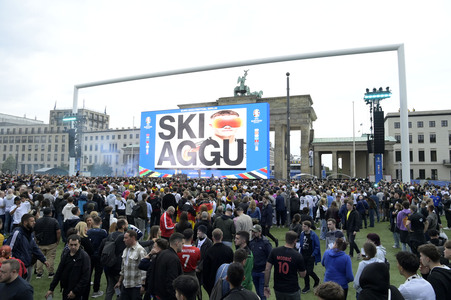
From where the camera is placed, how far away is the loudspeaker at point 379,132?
20.0 m

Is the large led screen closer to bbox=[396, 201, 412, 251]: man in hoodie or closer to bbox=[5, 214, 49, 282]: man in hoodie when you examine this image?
bbox=[396, 201, 412, 251]: man in hoodie

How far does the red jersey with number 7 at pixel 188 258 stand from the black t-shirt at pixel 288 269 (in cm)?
135

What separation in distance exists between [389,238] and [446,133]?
56.7 m

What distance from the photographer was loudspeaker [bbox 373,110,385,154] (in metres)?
20.0

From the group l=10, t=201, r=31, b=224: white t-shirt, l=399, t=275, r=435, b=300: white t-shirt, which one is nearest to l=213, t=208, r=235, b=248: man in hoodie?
l=399, t=275, r=435, b=300: white t-shirt

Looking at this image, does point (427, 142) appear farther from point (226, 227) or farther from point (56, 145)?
point (56, 145)

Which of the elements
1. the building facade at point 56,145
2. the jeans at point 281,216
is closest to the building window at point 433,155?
the jeans at point 281,216

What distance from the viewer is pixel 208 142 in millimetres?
33406

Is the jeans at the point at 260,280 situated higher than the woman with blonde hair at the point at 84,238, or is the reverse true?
the woman with blonde hair at the point at 84,238

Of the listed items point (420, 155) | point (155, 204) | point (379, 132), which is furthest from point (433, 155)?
point (155, 204)

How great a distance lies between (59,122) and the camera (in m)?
87.6

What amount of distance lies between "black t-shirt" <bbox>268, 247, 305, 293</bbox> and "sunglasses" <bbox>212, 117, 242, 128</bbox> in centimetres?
2786

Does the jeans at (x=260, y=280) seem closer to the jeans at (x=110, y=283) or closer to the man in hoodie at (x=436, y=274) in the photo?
the jeans at (x=110, y=283)

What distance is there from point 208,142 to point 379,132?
18.1m
